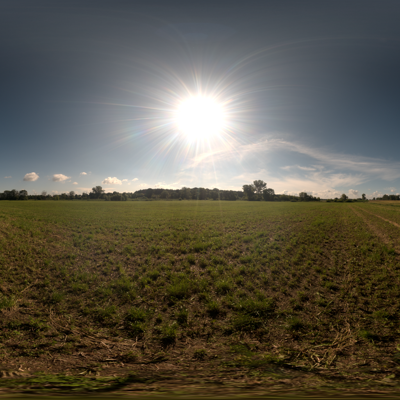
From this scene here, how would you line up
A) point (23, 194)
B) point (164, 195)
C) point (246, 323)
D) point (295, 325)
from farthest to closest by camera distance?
point (164, 195) → point (23, 194) → point (246, 323) → point (295, 325)

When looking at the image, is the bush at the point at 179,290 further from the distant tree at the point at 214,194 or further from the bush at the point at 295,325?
the distant tree at the point at 214,194

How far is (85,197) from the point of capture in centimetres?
16162

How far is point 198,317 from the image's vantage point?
7.03m

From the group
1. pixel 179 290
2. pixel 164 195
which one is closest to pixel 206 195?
pixel 164 195

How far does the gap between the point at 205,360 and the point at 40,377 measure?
3405 mm

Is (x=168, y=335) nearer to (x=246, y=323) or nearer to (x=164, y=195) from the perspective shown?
(x=246, y=323)

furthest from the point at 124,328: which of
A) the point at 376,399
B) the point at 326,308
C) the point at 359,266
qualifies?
the point at 359,266

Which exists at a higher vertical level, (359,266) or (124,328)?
(359,266)

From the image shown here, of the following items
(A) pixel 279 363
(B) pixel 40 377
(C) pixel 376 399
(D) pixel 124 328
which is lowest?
(D) pixel 124 328

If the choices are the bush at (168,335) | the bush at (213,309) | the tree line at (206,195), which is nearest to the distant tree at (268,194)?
the tree line at (206,195)

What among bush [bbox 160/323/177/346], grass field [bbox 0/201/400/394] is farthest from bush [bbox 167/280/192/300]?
bush [bbox 160/323/177/346]

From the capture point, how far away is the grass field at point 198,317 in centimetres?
415

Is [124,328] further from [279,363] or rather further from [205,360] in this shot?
[279,363]

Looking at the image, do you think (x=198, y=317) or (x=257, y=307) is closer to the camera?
(x=198, y=317)
